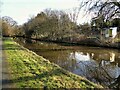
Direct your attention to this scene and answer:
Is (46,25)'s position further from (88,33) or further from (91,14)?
(91,14)

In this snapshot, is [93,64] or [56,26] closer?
[93,64]

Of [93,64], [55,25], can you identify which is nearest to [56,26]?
[55,25]

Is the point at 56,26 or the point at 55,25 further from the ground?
the point at 55,25

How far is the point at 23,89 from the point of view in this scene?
8.02m

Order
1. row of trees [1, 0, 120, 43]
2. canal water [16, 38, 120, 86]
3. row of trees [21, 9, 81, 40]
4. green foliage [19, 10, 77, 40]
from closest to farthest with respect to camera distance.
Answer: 1. canal water [16, 38, 120, 86]
2. row of trees [1, 0, 120, 43]
3. row of trees [21, 9, 81, 40]
4. green foliage [19, 10, 77, 40]

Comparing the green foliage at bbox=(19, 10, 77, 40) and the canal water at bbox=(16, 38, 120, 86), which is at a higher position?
the green foliage at bbox=(19, 10, 77, 40)

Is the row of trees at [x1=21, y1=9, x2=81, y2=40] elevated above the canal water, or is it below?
above

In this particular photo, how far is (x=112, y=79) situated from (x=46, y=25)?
53663 millimetres

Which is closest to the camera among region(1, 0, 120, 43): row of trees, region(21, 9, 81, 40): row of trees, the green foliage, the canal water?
the canal water

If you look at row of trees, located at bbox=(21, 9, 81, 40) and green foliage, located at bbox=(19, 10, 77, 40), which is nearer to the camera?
row of trees, located at bbox=(21, 9, 81, 40)

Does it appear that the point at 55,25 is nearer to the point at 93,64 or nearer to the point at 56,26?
the point at 56,26

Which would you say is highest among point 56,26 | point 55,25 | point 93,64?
point 55,25

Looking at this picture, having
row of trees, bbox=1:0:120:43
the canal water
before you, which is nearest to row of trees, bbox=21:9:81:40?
row of trees, bbox=1:0:120:43

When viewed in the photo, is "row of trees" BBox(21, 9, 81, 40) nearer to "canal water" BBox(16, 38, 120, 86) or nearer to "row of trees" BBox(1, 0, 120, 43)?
"row of trees" BBox(1, 0, 120, 43)
